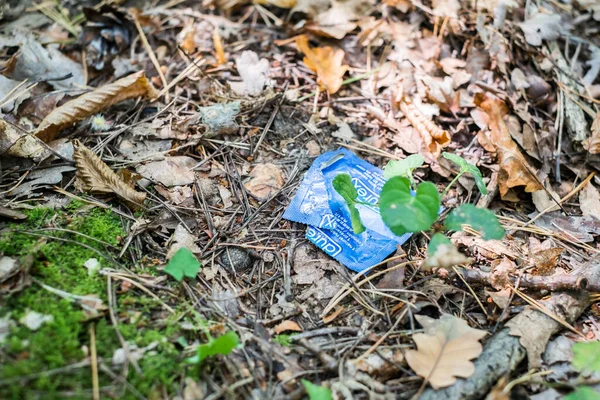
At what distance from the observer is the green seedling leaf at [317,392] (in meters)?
1.44

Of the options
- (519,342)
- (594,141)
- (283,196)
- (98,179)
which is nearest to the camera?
(519,342)

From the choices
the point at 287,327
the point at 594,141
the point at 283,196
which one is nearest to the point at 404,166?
the point at 283,196

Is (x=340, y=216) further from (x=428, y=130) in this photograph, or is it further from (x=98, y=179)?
(x=98, y=179)

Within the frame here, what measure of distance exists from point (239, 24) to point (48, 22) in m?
1.21

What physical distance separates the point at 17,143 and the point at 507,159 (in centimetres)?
235

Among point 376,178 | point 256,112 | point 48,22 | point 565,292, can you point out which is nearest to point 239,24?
point 256,112

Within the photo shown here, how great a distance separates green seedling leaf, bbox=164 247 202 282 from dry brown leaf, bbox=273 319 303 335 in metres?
0.37

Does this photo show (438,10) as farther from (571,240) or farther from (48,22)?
(48,22)

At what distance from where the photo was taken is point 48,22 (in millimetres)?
2924

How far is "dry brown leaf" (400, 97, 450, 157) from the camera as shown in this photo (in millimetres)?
2422

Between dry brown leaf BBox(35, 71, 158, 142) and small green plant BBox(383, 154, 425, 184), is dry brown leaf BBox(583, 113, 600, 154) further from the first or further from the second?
dry brown leaf BBox(35, 71, 158, 142)

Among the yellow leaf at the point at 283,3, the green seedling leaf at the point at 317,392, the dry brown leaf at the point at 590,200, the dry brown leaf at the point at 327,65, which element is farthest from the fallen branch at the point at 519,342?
the yellow leaf at the point at 283,3

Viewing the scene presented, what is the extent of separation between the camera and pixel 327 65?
2.72m

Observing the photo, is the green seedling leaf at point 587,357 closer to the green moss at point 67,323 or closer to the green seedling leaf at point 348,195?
the green seedling leaf at point 348,195
